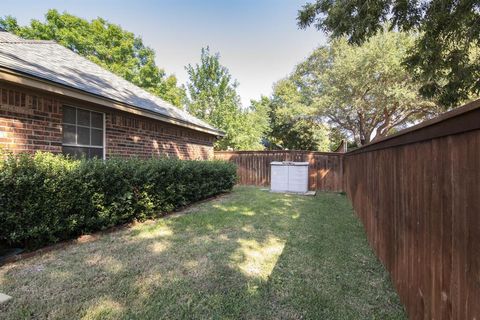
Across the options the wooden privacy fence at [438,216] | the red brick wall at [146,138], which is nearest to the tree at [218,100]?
the red brick wall at [146,138]

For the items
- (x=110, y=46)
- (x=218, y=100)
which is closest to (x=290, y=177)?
(x=218, y=100)

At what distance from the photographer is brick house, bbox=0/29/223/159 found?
13.6ft

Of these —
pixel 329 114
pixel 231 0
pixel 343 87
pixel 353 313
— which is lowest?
pixel 353 313

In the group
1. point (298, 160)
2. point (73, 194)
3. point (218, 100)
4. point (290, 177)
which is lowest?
point (290, 177)

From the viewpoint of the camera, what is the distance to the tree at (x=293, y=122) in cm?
2106

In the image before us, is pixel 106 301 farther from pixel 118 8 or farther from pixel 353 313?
pixel 118 8

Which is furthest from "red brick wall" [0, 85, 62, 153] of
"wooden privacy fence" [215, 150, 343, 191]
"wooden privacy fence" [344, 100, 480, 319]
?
"wooden privacy fence" [215, 150, 343, 191]

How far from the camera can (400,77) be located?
50.9 ft

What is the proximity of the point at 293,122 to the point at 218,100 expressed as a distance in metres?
7.58

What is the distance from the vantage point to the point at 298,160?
1278cm

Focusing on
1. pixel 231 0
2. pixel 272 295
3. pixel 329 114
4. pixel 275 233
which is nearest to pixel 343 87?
pixel 329 114

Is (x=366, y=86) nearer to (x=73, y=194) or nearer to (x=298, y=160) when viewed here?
(x=298, y=160)

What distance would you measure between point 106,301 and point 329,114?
2021 cm

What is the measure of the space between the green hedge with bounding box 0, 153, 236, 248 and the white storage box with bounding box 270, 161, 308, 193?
5.17 metres
